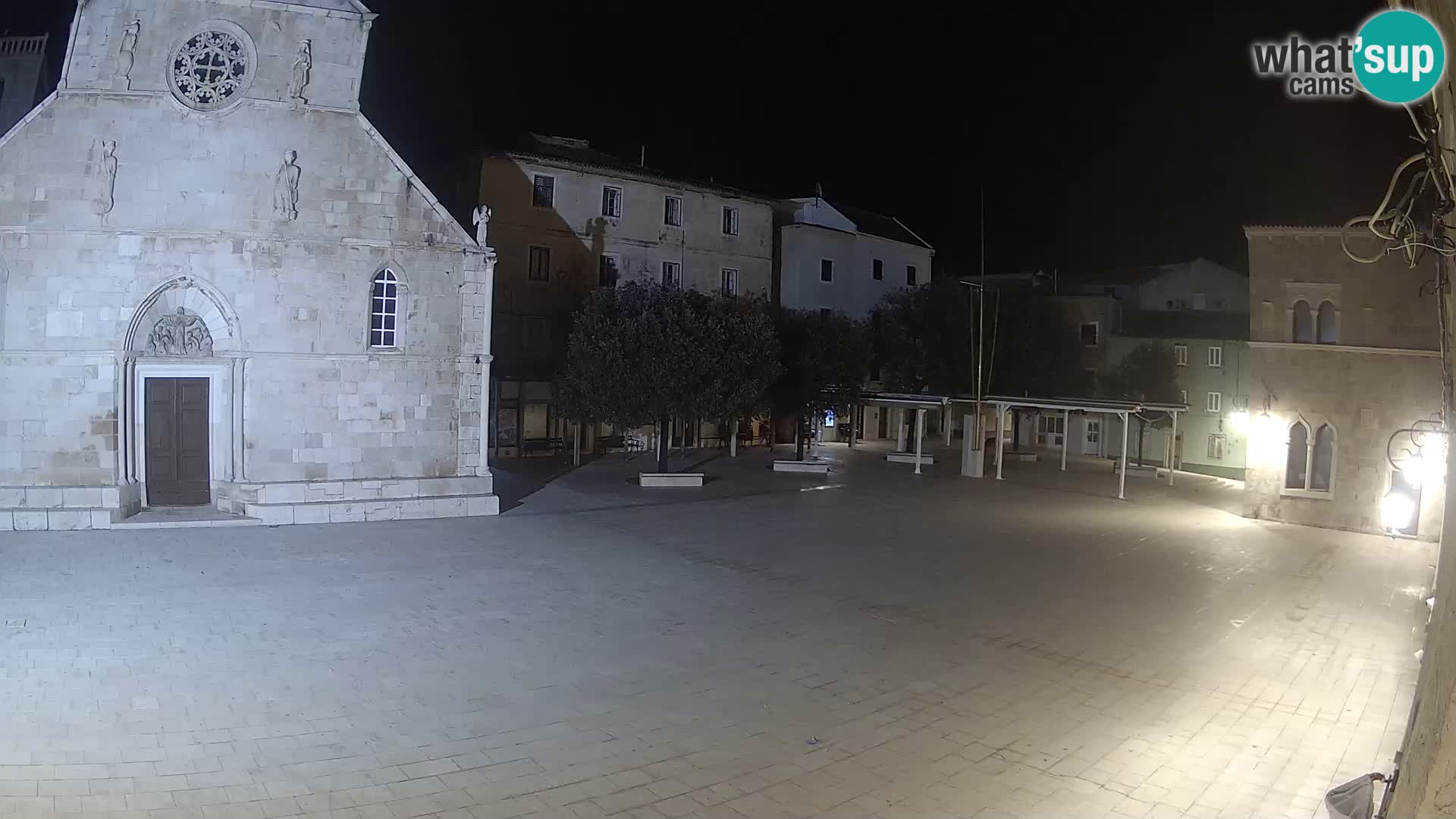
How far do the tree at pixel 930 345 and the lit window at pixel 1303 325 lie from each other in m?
19.0

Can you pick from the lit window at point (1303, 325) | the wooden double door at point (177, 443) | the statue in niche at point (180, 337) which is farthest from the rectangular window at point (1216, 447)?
the statue in niche at point (180, 337)

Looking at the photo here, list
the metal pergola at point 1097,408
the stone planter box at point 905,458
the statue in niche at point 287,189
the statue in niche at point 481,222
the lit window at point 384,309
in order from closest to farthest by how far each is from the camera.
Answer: the statue in niche at point 287,189 < the lit window at point 384,309 < the statue in niche at point 481,222 < the metal pergola at point 1097,408 < the stone planter box at point 905,458

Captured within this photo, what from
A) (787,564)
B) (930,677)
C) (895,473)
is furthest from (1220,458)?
(930,677)

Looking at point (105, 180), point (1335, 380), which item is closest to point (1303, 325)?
point (1335, 380)

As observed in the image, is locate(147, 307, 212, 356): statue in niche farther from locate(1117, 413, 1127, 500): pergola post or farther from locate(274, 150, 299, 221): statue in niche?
locate(1117, 413, 1127, 500): pergola post

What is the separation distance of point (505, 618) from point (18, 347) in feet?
39.9

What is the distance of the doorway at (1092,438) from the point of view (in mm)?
46875

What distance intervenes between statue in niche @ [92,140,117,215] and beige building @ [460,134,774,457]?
51.6 ft

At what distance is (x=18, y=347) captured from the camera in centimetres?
1784

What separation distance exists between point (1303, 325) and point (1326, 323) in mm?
480

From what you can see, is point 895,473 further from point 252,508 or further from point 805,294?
point 252,508

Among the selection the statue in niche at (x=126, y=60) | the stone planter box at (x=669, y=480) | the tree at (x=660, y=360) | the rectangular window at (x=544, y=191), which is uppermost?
the rectangular window at (x=544, y=191)

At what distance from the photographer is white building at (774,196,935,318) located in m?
45.1

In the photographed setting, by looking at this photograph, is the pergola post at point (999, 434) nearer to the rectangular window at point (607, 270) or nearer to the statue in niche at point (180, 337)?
the rectangular window at point (607, 270)
